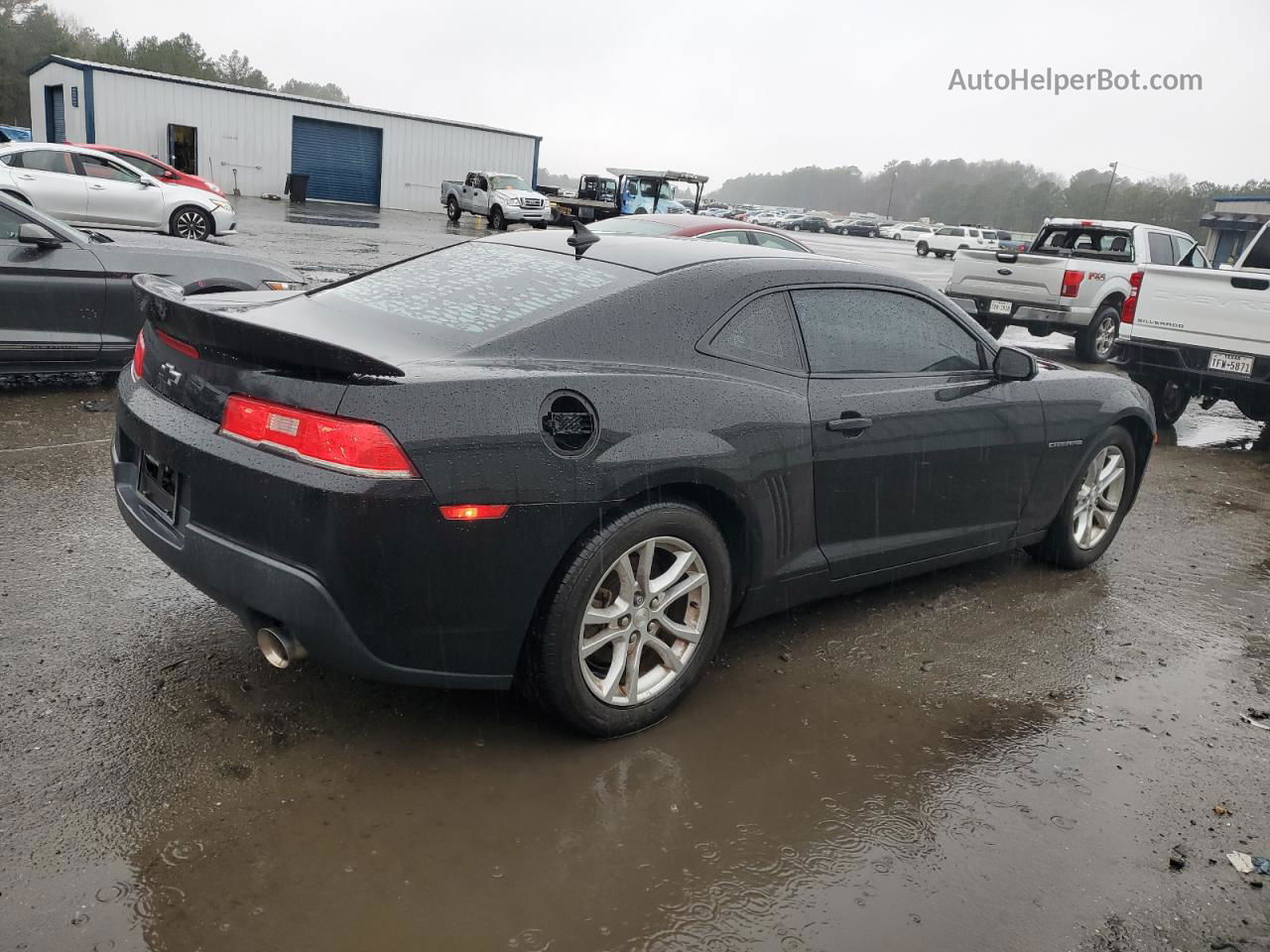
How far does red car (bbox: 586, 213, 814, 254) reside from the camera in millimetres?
10758

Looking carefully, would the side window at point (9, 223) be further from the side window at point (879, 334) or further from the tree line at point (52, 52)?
the tree line at point (52, 52)

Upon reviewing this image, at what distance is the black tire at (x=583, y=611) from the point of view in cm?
287

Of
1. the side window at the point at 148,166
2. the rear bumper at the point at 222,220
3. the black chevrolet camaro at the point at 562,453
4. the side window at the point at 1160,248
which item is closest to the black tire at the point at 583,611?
the black chevrolet camaro at the point at 562,453

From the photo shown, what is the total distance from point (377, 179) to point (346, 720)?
40.4 m

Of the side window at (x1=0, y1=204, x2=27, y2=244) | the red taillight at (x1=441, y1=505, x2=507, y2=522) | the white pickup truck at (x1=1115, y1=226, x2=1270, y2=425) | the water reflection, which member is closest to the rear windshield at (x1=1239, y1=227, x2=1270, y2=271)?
the white pickup truck at (x1=1115, y1=226, x2=1270, y2=425)

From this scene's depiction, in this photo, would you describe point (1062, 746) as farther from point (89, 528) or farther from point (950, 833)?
point (89, 528)

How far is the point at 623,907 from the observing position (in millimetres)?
2451

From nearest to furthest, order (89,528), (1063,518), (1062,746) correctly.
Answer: (1062,746) < (89,528) < (1063,518)

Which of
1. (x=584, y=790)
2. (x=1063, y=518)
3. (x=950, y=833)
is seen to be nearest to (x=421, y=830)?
(x=584, y=790)

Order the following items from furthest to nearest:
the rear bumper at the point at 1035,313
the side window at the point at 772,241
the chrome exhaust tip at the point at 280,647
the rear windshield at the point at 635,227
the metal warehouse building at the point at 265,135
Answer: the metal warehouse building at the point at 265,135, the rear bumper at the point at 1035,313, the side window at the point at 772,241, the rear windshield at the point at 635,227, the chrome exhaust tip at the point at 280,647

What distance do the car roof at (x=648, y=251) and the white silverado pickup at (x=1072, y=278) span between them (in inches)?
403

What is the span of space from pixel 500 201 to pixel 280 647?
3188cm

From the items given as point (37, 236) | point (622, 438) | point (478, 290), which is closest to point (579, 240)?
point (478, 290)

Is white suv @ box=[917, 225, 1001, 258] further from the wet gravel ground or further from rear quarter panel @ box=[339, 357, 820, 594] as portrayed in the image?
rear quarter panel @ box=[339, 357, 820, 594]
